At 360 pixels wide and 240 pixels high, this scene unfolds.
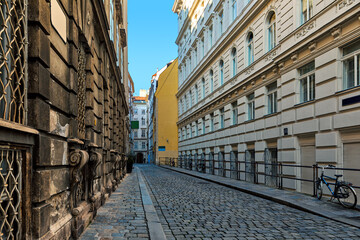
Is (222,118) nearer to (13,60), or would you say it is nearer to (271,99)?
(271,99)

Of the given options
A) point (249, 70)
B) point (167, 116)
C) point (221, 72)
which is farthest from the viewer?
point (167, 116)

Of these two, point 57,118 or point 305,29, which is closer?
point 57,118

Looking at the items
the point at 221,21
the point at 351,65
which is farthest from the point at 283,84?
the point at 221,21

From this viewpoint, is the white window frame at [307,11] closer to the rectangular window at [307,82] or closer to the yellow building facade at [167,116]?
the rectangular window at [307,82]

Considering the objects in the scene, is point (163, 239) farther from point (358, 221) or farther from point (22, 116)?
point (358, 221)

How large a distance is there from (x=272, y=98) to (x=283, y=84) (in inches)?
67.0

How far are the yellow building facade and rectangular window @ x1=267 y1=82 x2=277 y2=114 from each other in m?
31.5

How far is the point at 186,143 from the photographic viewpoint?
35969 millimetres

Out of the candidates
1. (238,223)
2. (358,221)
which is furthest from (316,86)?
(238,223)

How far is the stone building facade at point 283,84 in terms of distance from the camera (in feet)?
33.5

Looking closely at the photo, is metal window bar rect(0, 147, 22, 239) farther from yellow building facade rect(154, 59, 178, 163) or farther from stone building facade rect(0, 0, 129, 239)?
yellow building facade rect(154, 59, 178, 163)

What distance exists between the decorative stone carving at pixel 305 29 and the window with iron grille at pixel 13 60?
426 inches

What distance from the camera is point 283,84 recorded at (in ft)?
45.4

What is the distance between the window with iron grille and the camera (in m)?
2.98
